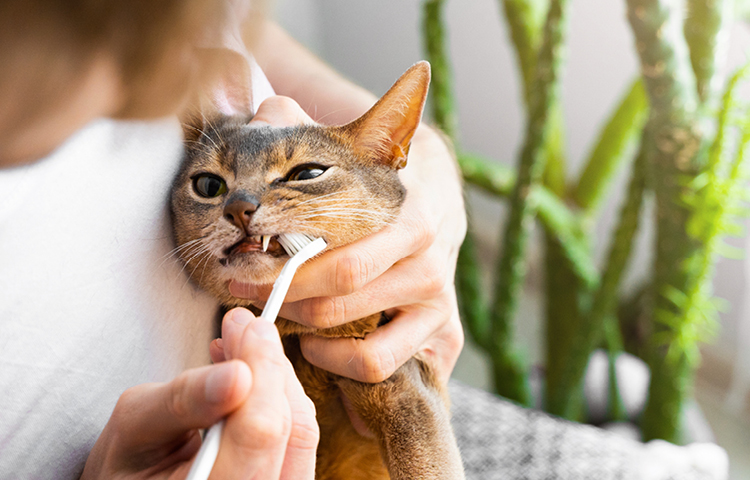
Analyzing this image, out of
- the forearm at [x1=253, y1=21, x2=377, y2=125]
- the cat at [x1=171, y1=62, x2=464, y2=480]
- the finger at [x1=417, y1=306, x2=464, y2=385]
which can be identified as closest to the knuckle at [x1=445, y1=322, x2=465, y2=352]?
the finger at [x1=417, y1=306, x2=464, y2=385]

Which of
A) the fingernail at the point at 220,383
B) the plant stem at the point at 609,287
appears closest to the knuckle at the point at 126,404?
the fingernail at the point at 220,383

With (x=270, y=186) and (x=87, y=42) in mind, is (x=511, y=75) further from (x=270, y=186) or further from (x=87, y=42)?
(x=87, y=42)

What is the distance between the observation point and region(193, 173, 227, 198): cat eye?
487 millimetres

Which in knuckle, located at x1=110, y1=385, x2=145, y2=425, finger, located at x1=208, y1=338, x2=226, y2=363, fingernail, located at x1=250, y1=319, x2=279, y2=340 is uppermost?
fingernail, located at x1=250, y1=319, x2=279, y2=340

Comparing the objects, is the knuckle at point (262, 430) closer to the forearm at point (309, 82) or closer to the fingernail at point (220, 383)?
the fingernail at point (220, 383)

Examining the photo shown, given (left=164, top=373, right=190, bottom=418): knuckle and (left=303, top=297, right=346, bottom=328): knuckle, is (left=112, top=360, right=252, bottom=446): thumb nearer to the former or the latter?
(left=164, top=373, right=190, bottom=418): knuckle

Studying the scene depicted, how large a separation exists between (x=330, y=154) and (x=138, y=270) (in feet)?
0.69

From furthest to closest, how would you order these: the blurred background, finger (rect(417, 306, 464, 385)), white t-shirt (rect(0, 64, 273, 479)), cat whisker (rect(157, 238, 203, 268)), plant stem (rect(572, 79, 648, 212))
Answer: plant stem (rect(572, 79, 648, 212)) → the blurred background → finger (rect(417, 306, 464, 385)) → cat whisker (rect(157, 238, 203, 268)) → white t-shirt (rect(0, 64, 273, 479))

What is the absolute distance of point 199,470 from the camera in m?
0.29

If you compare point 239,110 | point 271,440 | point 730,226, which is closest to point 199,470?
point 271,440

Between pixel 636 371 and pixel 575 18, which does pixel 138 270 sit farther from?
pixel 636 371

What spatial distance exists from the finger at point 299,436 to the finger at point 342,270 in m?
0.14

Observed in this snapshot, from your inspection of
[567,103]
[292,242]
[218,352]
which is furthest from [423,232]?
[567,103]

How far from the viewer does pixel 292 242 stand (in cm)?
47
